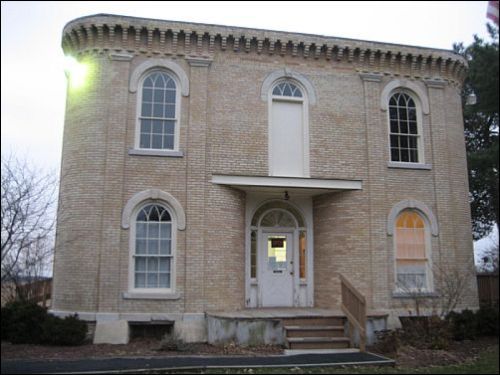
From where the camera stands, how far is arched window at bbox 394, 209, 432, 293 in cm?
1520

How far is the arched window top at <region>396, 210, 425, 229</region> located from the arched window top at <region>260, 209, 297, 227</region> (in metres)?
3.15

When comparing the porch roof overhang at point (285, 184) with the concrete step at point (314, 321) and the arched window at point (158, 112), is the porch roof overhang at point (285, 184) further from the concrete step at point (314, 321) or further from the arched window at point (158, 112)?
the concrete step at point (314, 321)

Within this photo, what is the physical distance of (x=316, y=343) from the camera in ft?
39.8

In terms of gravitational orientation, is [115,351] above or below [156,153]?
below

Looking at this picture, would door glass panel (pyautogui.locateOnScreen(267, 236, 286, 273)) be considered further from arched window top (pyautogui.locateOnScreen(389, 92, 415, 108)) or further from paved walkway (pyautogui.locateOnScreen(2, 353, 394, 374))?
arched window top (pyautogui.locateOnScreen(389, 92, 415, 108))

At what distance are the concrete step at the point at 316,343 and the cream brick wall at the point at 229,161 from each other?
2.37 meters

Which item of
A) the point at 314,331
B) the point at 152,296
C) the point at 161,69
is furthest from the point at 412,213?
the point at 161,69

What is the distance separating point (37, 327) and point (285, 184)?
7.39 meters

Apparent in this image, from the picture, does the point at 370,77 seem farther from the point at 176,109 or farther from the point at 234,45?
the point at 176,109

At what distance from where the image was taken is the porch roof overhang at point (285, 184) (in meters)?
14.3

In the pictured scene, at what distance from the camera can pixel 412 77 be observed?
1625 cm

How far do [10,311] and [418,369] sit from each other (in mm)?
9750

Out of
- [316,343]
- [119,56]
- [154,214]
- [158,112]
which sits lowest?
[316,343]

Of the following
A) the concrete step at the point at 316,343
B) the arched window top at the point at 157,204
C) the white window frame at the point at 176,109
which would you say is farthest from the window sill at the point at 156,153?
the concrete step at the point at 316,343
